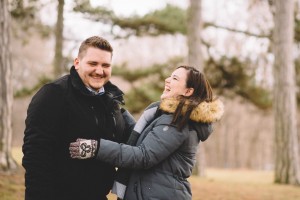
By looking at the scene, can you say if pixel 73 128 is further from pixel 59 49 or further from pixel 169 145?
pixel 59 49

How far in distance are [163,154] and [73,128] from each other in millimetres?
624

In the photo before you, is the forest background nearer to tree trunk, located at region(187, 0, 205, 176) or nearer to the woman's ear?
tree trunk, located at region(187, 0, 205, 176)

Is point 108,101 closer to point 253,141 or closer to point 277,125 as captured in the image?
point 277,125

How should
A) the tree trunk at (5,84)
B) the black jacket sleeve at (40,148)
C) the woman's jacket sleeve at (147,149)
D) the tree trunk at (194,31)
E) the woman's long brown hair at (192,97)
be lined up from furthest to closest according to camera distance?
1. the tree trunk at (194,31)
2. the tree trunk at (5,84)
3. the woman's long brown hair at (192,97)
4. the woman's jacket sleeve at (147,149)
5. the black jacket sleeve at (40,148)

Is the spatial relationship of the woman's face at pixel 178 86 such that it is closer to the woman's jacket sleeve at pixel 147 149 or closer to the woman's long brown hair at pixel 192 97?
the woman's long brown hair at pixel 192 97

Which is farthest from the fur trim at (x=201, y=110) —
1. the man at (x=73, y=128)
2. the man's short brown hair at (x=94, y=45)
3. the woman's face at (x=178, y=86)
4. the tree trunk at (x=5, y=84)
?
the tree trunk at (x=5, y=84)

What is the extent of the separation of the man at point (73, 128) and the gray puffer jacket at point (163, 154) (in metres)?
0.18

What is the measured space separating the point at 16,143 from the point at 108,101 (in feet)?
100.0

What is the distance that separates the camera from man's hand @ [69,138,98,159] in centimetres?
273

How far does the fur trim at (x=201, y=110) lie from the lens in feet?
9.73

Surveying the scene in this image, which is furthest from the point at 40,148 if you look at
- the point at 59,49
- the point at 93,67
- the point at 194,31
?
the point at 194,31

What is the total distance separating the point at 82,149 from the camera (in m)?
2.74

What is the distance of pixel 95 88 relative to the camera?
3018 mm

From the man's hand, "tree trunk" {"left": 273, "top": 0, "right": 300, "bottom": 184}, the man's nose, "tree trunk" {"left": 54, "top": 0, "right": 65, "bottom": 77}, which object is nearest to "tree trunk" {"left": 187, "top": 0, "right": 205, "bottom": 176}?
"tree trunk" {"left": 273, "top": 0, "right": 300, "bottom": 184}
